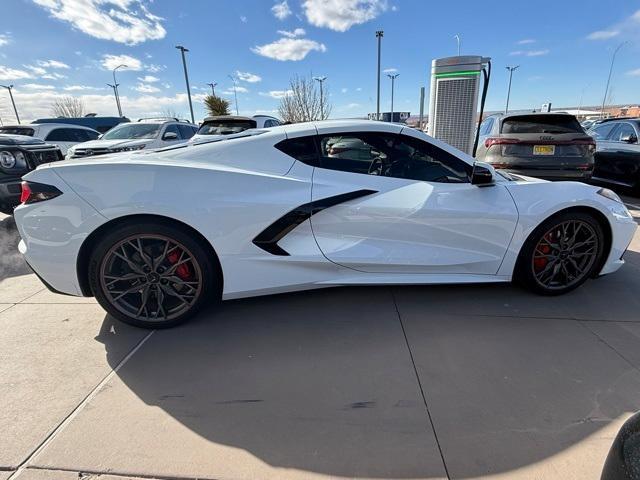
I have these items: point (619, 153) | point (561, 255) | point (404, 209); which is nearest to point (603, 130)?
point (619, 153)

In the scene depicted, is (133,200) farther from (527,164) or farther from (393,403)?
(527,164)

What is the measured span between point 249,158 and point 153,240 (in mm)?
868

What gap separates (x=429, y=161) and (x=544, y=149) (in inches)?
155

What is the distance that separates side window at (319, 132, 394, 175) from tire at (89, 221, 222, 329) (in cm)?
111

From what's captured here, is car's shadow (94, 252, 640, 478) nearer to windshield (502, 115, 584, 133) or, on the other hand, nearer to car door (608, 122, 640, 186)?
windshield (502, 115, 584, 133)

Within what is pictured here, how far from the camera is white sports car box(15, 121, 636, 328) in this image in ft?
7.84

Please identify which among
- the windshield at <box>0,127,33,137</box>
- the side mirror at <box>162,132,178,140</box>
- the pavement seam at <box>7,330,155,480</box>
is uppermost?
the windshield at <box>0,127,33,137</box>

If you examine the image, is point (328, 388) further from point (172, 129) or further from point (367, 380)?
point (172, 129)

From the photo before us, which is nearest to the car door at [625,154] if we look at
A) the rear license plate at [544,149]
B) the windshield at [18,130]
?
the rear license plate at [544,149]

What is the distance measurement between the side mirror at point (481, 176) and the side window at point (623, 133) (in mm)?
6087

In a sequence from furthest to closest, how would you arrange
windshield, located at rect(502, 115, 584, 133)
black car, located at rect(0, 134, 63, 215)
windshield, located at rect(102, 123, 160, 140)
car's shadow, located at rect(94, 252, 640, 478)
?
windshield, located at rect(102, 123, 160, 140), windshield, located at rect(502, 115, 584, 133), black car, located at rect(0, 134, 63, 215), car's shadow, located at rect(94, 252, 640, 478)

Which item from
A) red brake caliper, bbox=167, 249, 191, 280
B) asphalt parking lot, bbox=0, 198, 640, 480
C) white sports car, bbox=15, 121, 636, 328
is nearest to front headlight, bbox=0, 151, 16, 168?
asphalt parking lot, bbox=0, 198, 640, 480

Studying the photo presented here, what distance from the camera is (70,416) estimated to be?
6.22ft

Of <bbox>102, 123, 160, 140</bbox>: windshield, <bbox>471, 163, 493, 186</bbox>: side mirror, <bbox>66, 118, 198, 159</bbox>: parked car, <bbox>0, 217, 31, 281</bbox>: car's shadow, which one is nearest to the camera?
<bbox>471, 163, 493, 186</bbox>: side mirror
